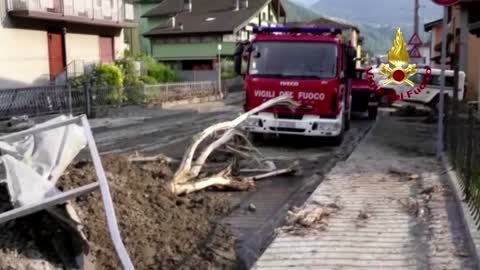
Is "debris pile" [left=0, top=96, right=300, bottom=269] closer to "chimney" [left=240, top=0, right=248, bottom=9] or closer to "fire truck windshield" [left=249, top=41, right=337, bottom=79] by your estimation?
"fire truck windshield" [left=249, top=41, right=337, bottom=79]

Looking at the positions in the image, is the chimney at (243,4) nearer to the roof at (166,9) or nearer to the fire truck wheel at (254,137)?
the roof at (166,9)

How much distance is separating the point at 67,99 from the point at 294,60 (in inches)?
471

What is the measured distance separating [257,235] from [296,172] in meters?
4.11

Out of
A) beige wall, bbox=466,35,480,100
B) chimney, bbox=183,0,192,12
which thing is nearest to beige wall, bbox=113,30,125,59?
beige wall, bbox=466,35,480,100

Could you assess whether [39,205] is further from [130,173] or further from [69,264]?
[130,173]

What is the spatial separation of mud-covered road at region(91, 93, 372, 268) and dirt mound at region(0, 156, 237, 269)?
31 centimetres

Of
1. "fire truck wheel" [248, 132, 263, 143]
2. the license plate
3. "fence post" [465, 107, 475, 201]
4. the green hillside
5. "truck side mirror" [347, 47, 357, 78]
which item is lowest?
"fire truck wheel" [248, 132, 263, 143]

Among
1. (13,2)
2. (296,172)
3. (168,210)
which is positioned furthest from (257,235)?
(13,2)

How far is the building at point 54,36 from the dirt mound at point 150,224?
21.4m

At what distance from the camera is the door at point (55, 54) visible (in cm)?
3042

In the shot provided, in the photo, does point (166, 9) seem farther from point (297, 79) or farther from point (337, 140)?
point (297, 79)

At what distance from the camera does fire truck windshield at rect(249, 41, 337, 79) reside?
13508 mm

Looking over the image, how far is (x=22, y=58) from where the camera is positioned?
2833 centimetres

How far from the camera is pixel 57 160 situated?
5867mm
